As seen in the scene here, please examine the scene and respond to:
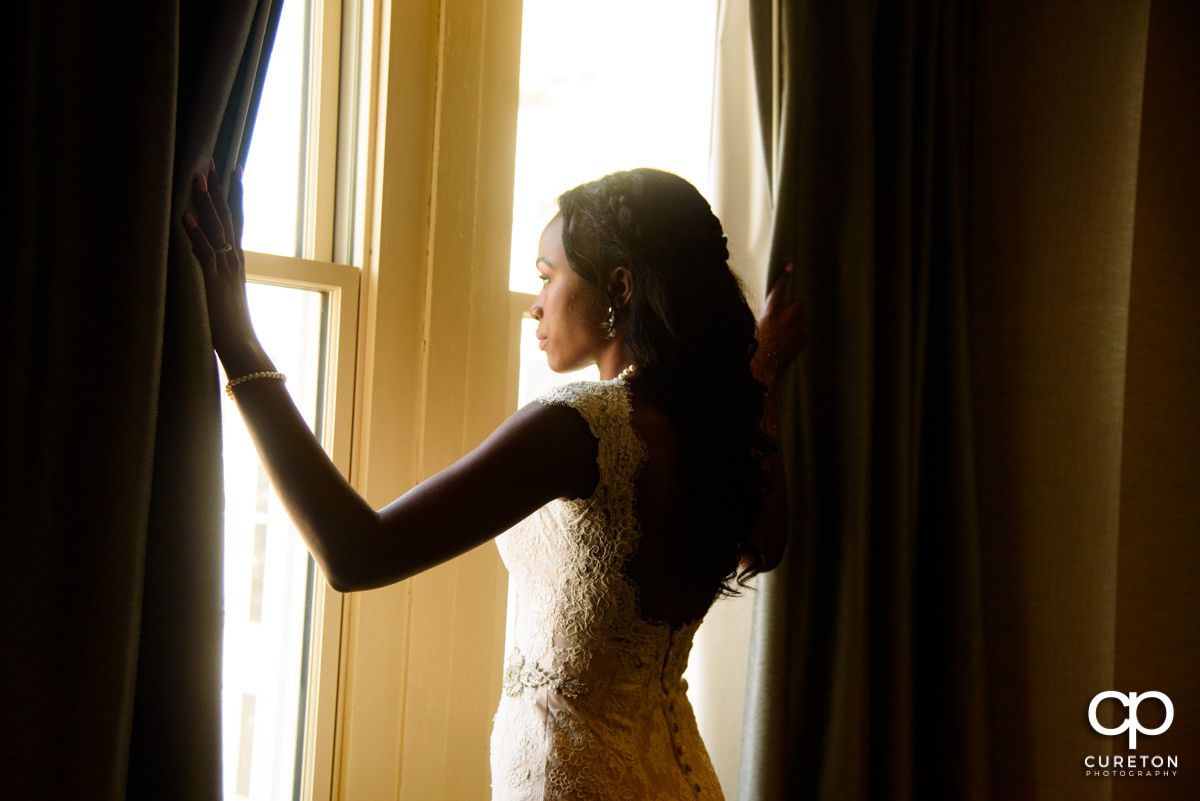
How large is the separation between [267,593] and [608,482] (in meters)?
0.62

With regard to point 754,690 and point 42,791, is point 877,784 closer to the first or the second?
point 754,690

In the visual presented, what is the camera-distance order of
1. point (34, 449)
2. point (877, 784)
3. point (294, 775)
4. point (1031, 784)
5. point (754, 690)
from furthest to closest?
point (1031, 784) < point (877, 784) < point (754, 690) < point (294, 775) < point (34, 449)

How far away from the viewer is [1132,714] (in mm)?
1803

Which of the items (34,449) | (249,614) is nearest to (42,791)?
(34,449)

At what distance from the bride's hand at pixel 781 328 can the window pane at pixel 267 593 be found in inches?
28.4

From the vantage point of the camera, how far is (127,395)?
0.83m

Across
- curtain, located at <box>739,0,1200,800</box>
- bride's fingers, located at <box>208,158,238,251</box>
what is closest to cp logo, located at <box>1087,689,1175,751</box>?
curtain, located at <box>739,0,1200,800</box>

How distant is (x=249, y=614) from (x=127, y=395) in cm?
55

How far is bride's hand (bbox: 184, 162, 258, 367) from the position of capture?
91 centimetres

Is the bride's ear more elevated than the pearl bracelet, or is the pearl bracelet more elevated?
the bride's ear

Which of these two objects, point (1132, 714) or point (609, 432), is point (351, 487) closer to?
point (609, 432)

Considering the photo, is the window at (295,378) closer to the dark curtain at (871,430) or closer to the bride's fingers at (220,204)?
the bride's fingers at (220,204)

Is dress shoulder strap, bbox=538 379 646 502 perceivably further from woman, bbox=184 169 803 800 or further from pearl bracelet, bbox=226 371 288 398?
pearl bracelet, bbox=226 371 288 398

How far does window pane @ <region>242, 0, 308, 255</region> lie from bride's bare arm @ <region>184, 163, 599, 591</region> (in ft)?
1.06
